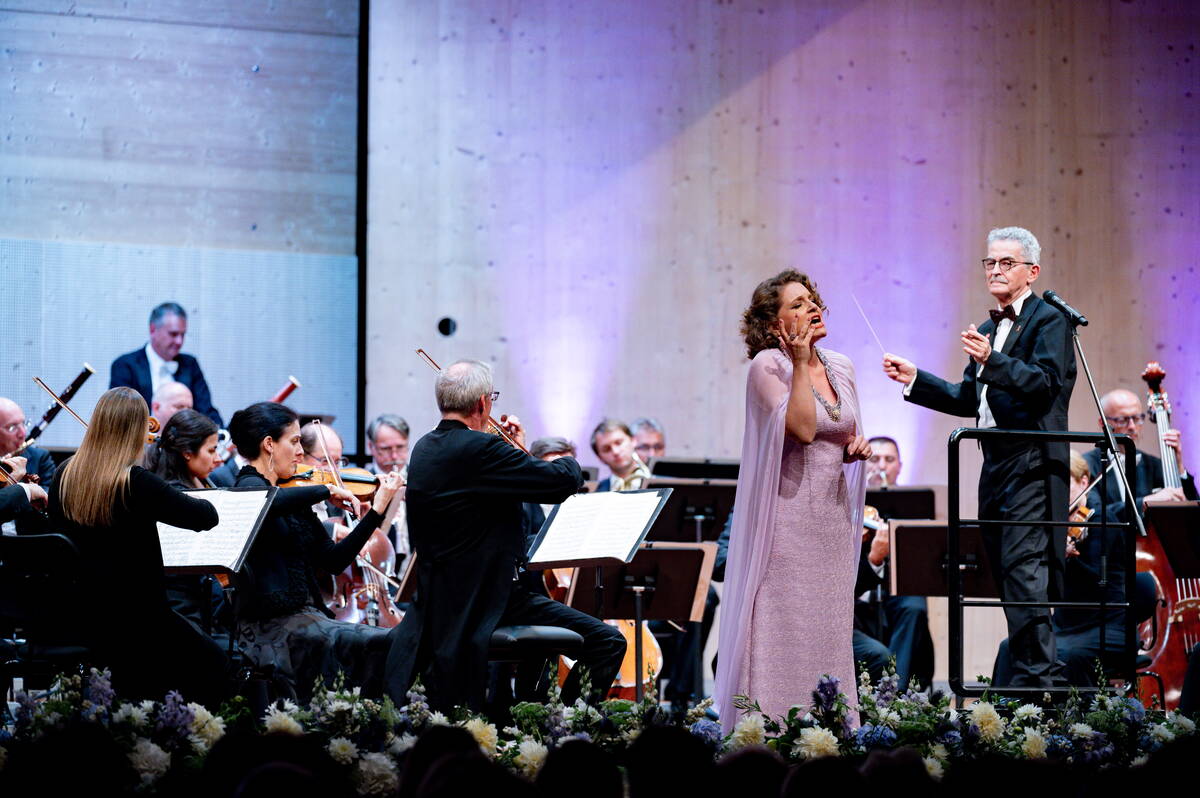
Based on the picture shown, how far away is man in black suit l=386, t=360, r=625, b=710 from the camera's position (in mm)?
4113

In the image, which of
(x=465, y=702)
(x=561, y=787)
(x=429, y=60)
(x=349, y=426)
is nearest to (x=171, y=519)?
(x=465, y=702)

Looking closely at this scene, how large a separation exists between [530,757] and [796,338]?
4.68 feet

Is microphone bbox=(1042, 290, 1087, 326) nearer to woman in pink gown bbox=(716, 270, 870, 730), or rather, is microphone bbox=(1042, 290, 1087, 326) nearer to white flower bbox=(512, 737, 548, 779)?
woman in pink gown bbox=(716, 270, 870, 730)

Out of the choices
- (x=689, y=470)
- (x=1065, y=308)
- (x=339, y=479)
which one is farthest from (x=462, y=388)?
(x=689, y=470)

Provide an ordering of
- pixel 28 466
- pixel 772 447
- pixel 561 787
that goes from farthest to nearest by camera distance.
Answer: pixel 28 466, pixel 772 447, pixel 561 787

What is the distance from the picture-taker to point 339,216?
7.98m

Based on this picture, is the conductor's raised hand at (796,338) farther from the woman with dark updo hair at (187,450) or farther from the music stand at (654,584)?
the woman with dark updo hair at (187,450)

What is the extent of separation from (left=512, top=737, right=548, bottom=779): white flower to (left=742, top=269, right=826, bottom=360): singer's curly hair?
1405mm

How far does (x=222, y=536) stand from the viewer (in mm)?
4102

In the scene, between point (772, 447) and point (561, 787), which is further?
point (772, 447)

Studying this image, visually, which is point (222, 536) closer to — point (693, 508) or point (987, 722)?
point (987, 722)

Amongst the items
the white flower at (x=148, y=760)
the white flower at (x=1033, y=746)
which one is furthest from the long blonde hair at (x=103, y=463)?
the white flower at (x=1033, y=746)

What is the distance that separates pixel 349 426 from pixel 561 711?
5059 millimetres

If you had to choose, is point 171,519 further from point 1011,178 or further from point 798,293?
point 1011,178
